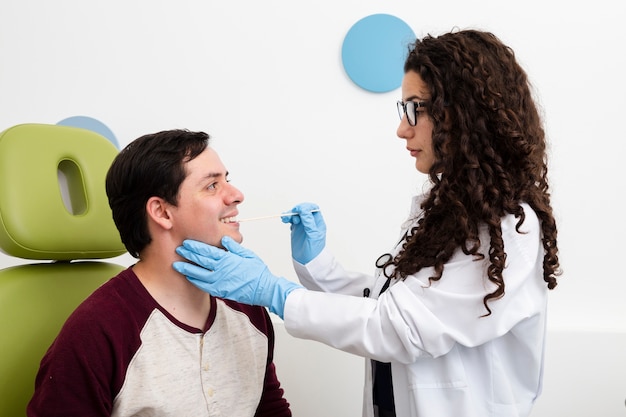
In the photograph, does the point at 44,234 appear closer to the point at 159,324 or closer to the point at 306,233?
the point at 159,324

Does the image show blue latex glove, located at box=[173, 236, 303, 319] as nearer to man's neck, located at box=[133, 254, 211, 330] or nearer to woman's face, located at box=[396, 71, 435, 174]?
man's neck, located at box=[133, 254, 211, 330]

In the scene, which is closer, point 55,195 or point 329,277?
point 55,195

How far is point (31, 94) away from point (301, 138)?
34.7 inches

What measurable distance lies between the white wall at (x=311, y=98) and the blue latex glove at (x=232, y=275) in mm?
649

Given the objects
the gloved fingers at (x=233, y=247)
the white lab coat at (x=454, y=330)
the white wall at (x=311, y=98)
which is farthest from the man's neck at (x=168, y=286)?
the white wall at (x=311, y=98)

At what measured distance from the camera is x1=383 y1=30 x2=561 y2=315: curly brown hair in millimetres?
1135

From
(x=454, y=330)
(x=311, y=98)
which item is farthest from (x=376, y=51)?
(x=454, y=330)

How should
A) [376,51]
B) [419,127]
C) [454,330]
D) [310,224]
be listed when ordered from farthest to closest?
[376,51], [310,224], [419,127], [454,330]

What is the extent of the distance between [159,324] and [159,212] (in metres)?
0.22

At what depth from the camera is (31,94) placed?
6.39 feet

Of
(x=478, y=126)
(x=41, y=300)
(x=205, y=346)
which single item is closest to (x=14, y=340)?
(x=41, y=300)

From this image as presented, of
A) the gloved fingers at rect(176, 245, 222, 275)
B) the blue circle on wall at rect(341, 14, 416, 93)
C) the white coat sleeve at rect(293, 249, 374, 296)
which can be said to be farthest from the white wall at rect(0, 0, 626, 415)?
the gloved fingers at rect(176, 245, 222, 275)

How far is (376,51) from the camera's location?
1.84m

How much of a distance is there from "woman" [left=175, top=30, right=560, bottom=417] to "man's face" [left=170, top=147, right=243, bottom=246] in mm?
36
